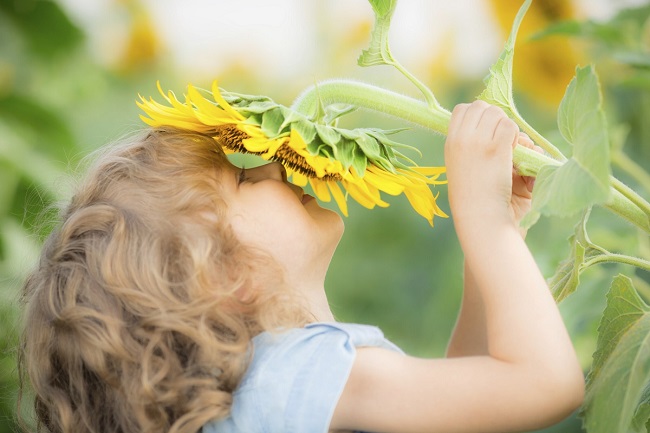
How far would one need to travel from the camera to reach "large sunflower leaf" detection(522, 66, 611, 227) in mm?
542

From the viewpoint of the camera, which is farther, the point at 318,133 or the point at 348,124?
the point at 348,124

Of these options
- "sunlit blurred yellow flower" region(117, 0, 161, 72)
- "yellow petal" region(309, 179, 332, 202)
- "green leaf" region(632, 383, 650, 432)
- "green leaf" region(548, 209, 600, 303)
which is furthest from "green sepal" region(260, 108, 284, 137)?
"sunlit blurred yellow flower" region(117, 0, 161, 72)

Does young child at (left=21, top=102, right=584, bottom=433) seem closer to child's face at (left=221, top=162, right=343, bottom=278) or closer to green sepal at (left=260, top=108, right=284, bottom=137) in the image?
child's face at (left=221, top=162, right=343, bottom=278)

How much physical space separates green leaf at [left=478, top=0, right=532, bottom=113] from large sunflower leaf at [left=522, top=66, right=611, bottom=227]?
0.21ft

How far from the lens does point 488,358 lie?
65 centimetres

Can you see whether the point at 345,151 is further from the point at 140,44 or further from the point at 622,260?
the point at 140,44

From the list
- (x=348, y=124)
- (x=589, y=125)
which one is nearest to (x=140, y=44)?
(x=348, y=124)

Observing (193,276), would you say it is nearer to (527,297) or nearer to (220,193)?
(220,193)

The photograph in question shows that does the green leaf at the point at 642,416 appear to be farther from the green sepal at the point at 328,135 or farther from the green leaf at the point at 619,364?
the green sepal at the point at 328,135

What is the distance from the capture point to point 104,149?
89 centimetres

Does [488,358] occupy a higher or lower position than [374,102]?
lower

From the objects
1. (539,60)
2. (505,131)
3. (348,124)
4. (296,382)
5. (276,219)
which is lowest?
(296,382)

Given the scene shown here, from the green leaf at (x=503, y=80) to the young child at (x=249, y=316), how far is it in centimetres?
1

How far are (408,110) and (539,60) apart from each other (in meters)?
0.95
